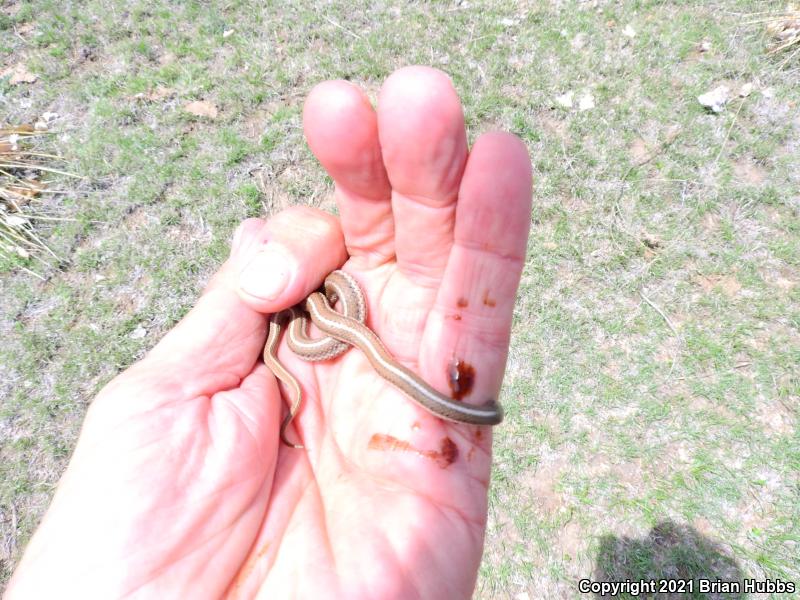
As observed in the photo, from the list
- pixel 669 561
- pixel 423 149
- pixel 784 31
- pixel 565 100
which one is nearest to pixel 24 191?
pixel 423 149

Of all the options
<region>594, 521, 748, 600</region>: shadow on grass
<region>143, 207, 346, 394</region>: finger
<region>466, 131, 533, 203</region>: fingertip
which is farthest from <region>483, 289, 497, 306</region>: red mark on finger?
<region>594, 521, 748, 600</region>: shadow on grass

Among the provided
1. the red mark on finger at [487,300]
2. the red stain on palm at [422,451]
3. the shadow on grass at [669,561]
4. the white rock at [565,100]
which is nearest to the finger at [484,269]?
the red mark on finger at [487,300]

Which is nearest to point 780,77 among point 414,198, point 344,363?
point 414,198

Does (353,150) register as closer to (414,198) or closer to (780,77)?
(414,198)

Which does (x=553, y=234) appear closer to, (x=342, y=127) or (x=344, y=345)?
(x=344, y=345)

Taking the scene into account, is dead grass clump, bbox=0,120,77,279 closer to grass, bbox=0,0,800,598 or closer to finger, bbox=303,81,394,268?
grass, bbox=0,0,800,598

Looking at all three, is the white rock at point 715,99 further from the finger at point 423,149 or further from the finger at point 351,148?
the finger at point 351,148
